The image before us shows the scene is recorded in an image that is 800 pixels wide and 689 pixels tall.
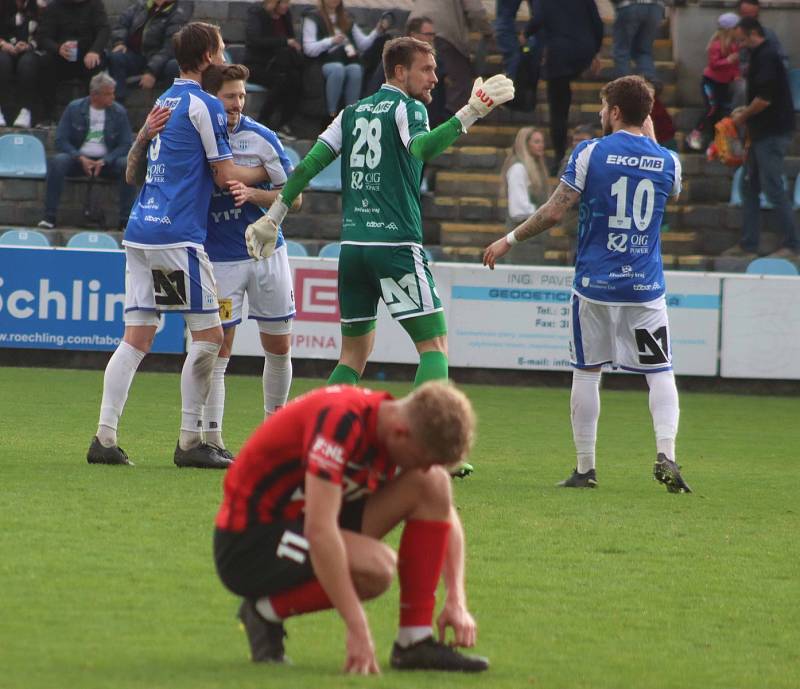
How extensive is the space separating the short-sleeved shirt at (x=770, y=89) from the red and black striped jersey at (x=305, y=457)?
14096mm

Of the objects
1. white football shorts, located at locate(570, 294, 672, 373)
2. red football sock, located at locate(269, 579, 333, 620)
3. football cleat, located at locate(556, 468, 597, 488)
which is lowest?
football cleat, located at locate(556, 468, 597, 488)

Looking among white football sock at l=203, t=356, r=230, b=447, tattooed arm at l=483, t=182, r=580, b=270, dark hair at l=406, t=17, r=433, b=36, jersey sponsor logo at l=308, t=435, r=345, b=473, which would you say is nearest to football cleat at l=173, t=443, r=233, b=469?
white football sock at l=203, t=356, r=230, b=447

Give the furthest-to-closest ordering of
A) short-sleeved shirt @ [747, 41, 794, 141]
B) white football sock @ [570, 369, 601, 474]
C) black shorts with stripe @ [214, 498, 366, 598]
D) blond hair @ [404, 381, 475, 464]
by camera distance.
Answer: short-sleeved shirt @ [747, 41, 794, 141] → white football sock @ [570, 369, 601, 474] → black shorts with stripe @ [214, 498, 366, 598] → blond hair @ [404, 381, 475, 464]

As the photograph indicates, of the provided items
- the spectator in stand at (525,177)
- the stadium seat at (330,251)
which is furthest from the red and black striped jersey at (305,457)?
the spectator in stand at (525,177)

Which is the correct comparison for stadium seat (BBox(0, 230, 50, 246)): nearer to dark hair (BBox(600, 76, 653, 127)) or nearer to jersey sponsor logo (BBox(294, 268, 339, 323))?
jersey sponsor logo (BBox(294, 268, 339, 323))

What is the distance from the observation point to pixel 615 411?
14.0m

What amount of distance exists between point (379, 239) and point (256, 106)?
12322 mm

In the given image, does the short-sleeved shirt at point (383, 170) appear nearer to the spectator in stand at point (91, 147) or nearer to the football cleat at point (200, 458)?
the football cleat at point (200, 458)

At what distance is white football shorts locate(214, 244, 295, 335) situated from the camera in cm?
892

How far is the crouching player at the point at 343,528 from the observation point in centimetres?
425

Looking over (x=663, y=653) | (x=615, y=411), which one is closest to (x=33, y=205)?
(x=615, y=411)

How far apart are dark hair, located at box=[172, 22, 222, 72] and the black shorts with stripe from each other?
4.45 m

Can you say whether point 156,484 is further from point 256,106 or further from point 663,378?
point 256,106

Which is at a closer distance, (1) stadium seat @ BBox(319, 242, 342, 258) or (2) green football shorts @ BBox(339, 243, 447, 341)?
(2) green football shorts @ BBox(339, 243, 447, 341)
